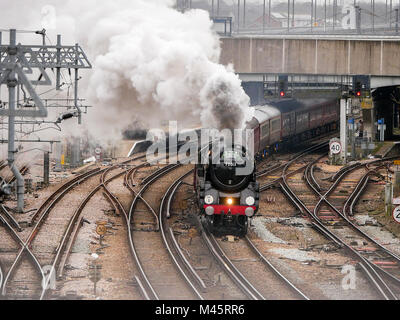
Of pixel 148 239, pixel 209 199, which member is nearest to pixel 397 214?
pixel 209 199

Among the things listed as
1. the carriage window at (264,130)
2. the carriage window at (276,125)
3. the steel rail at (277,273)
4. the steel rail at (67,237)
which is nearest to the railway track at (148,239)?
the steel rail at (67,237)

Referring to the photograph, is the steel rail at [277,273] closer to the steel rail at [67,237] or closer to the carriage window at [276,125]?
the steel rail at [67,237]

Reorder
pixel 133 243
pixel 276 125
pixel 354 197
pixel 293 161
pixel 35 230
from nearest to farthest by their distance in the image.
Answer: pixel 133 243
pixel 35 230
pixel 354 197
pixel 276 125
pixel 293 161

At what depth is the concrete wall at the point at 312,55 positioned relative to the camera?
1458 inches

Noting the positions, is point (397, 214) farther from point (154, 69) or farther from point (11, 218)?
A: point (11, 218)

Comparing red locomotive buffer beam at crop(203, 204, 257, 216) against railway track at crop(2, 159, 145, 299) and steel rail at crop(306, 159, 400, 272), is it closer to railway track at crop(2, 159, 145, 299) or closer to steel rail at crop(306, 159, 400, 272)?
steel rail at crop(306, 159, 400, 272)

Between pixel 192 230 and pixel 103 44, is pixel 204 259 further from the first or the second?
pixel 103 44

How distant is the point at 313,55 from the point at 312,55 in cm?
6

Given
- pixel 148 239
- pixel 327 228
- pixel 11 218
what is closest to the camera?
Answer: pixel 148 239

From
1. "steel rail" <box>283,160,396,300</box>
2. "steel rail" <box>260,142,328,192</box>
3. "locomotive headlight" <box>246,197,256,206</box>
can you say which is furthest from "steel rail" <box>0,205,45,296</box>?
"steel rail" <box>260,142,328,192</box>

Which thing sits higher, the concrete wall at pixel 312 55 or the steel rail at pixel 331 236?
the concrete wall at pixel 312 55

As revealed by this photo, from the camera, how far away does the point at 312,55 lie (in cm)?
3738

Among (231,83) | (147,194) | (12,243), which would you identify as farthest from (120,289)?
(147,194)
